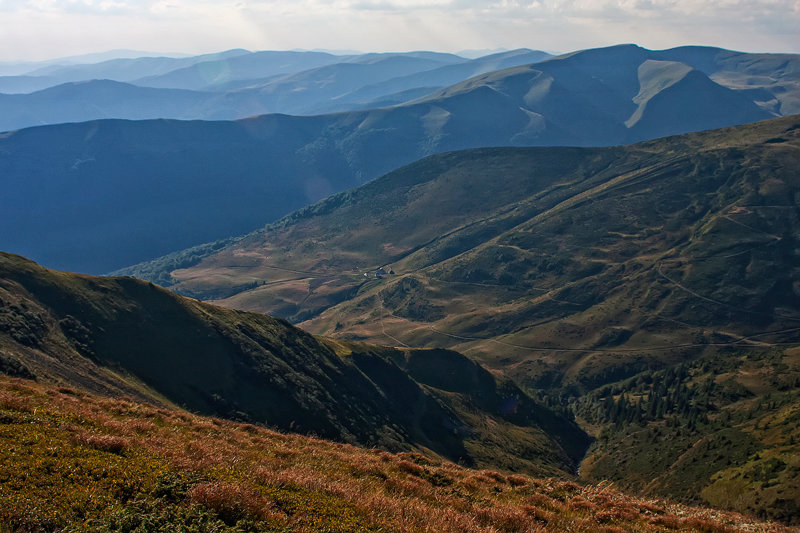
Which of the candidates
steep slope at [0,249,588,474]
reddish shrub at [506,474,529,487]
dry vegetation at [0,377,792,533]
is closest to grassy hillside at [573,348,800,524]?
steep slope at [0,249,588,474]

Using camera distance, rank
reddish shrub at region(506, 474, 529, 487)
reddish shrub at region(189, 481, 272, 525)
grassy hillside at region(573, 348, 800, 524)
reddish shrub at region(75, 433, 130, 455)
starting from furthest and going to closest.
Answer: grassy hillside at region(573, 348, 800, 524) < reddish shrub at region(506, 474, 529, 487) < reddish shrub at region(75, 433, 130, 455) < reddish shrub at region(189, 481, 272, 525)

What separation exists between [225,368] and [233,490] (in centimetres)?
6117

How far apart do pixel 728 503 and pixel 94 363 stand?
3039 inches

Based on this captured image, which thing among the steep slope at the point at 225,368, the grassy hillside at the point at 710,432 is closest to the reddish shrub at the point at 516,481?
the steep slope at the point at 225,368

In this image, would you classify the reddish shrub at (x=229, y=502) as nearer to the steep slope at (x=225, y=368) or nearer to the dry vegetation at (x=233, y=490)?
the dry vegetation at (x=233, y=490)

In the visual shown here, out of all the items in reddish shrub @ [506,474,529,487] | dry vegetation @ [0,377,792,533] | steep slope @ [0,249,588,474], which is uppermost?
dry vegetation @ [0,377,792,533]

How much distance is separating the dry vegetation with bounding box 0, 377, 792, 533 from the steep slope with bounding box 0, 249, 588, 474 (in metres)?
29.3

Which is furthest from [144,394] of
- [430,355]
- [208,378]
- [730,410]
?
[730,410]

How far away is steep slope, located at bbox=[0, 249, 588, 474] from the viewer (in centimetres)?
5834

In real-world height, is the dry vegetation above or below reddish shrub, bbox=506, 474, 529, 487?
above

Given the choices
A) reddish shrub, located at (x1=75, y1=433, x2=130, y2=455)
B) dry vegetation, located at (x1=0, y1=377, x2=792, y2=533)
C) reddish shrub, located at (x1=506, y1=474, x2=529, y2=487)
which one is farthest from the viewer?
reddish shrub, located at (x1=506, y1=474, x2=529, y2=487)

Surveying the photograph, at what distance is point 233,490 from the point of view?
46.9ft

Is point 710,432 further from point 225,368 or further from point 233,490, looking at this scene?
point 233,490

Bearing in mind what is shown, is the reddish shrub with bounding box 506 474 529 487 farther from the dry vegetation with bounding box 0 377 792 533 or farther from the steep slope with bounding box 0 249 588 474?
the steep slope with bounding box 0 249 588 474
